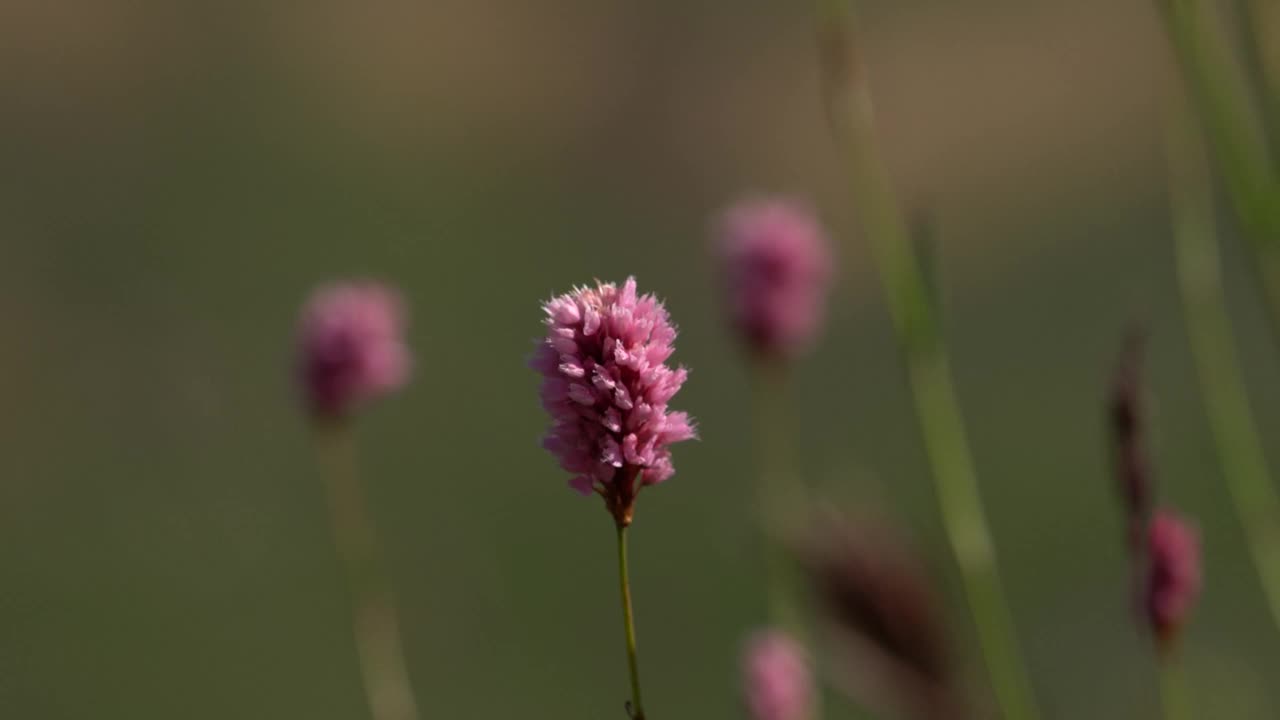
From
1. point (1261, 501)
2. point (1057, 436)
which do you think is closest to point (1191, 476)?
point (1057, 436)

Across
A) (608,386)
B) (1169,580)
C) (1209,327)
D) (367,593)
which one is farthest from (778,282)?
(367,593)

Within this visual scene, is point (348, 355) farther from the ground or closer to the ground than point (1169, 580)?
farther from the ground

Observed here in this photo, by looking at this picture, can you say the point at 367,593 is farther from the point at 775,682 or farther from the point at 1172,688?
the point at 1172,688

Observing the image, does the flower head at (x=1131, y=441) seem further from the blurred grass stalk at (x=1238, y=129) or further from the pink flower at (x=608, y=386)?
the pink flower at (x=608, y=386)

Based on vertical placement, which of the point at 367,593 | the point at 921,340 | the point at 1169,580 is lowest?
the point at 367,593

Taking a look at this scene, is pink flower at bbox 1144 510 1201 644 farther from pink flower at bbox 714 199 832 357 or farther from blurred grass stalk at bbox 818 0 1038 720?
pink flower at bbox 714 199 832 357

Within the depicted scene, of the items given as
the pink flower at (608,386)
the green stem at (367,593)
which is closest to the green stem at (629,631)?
the pink flower at (608,386)
